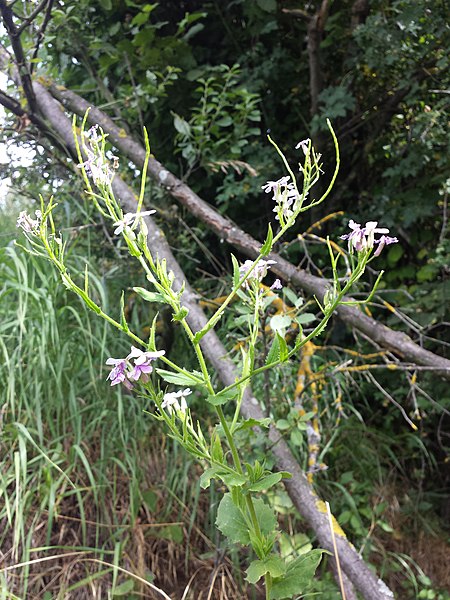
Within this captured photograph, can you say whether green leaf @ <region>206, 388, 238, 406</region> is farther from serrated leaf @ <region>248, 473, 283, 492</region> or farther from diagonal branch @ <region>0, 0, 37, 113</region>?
diagonal branch @ <region>0, 0, 37, 113</region>

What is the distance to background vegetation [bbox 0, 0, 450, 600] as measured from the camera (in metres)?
1.39

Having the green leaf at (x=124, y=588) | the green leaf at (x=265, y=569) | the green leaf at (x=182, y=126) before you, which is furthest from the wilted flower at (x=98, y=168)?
the green leaf at (x=182, y=126)

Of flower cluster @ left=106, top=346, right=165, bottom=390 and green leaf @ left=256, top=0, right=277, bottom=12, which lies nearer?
flower cluster @ left=106, top=346, right=165, bottom=390

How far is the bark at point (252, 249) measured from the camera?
1.23 metres

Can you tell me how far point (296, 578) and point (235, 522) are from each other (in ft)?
0.30

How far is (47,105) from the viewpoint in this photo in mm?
1710

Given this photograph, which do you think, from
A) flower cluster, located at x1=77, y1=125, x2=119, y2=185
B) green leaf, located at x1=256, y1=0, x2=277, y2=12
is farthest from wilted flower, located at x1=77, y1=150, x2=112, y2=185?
green leaf, located at x1=256, y1=0, x2=277, y2=12

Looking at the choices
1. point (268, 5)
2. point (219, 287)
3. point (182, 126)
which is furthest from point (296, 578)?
point (268, 5)

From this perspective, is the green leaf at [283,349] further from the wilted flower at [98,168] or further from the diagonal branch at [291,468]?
the diagonal branch at [291,468]

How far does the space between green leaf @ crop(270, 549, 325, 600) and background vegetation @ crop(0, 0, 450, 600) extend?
1.56 ft

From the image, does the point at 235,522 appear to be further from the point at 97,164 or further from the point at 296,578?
the point at 97,164

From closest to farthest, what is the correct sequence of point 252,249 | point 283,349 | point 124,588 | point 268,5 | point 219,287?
point 283,349
point 124,588
point 252,249
point 268,5
point 219,287

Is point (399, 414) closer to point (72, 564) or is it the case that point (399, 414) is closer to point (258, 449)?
point (258, 449)

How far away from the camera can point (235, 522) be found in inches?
25.0
